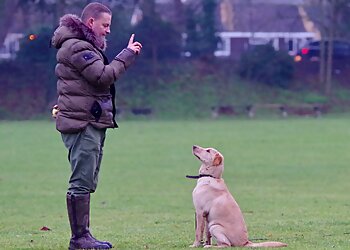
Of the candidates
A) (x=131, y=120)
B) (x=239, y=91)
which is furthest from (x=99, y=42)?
(x=239, y=91)

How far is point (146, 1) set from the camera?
194 feet

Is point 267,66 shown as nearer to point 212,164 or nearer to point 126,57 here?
point 212,164

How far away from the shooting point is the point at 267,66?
5722 cm

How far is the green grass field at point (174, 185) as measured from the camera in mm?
11188

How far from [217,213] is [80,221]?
4.19ft

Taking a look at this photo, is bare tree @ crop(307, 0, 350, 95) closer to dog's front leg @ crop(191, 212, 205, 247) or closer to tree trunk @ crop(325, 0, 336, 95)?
tree trunk @ crop(325, 0, 336, 95)

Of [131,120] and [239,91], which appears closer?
[131,120]

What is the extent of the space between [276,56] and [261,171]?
113ft

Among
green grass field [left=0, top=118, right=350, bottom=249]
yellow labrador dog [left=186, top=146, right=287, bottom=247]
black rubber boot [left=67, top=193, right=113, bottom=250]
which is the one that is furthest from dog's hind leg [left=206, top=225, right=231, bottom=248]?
black rubber boot [left=67, top=193, right=113, bottom=250]

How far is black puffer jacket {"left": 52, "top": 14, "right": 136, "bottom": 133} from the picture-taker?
8.62 metres

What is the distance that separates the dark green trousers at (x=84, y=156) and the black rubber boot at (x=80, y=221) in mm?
73

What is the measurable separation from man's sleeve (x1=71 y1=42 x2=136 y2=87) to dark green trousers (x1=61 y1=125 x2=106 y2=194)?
0.46 m

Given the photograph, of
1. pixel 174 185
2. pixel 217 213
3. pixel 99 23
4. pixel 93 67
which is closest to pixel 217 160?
pixel 217 213

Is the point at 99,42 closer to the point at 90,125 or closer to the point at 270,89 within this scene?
the point at 90,125
